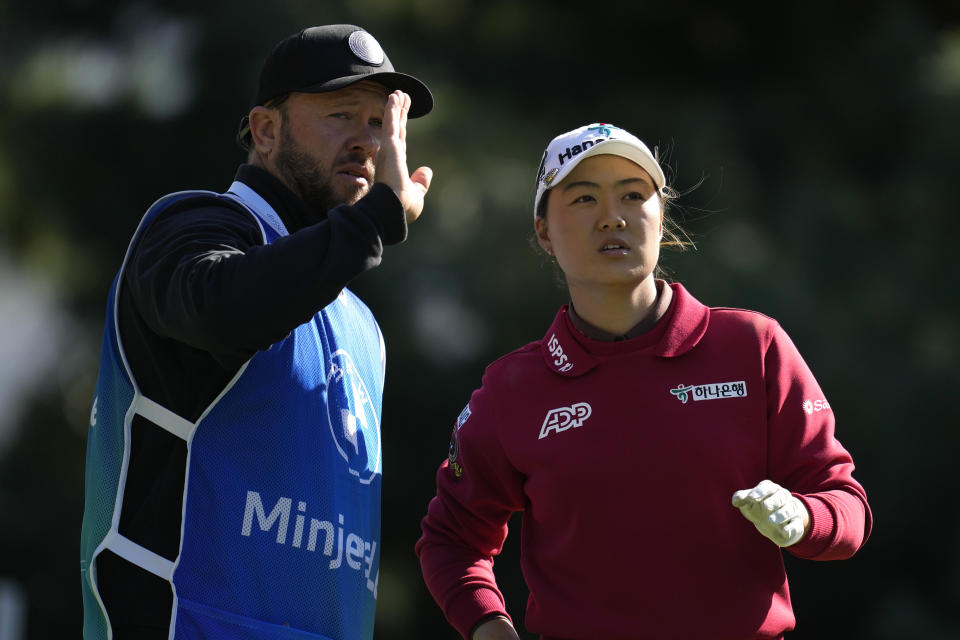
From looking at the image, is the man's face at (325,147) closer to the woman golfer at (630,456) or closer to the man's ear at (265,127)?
the man's ear at (265,127)

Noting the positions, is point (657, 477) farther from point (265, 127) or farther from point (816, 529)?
point (265, 127)

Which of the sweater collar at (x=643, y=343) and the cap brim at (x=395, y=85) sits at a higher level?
the cap brim at (x=395, y=85)

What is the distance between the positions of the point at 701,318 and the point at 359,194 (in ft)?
2.55

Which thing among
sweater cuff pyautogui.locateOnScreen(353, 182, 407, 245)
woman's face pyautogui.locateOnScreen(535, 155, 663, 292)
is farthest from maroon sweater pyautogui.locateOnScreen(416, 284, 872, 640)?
sweater cuff pyautogui.locateOnScreen(353, 182, 407, 245)

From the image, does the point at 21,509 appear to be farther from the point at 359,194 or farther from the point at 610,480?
the point at 610,480

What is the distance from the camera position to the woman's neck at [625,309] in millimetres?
2605

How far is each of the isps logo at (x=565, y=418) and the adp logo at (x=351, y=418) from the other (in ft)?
1.16

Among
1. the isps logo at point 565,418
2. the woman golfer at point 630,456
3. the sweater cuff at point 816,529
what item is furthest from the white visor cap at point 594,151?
the sweater cuff at point 816,529

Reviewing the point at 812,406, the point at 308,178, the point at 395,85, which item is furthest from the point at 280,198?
the point at 812,406

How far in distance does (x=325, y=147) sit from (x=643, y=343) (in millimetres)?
794

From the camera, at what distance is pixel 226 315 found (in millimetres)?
2125

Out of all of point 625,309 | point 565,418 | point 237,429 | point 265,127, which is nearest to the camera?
point 237,429

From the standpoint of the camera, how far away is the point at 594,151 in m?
2.60

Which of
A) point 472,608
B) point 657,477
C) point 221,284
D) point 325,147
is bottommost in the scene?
point 472,608
